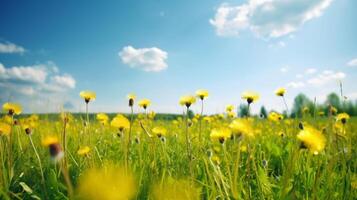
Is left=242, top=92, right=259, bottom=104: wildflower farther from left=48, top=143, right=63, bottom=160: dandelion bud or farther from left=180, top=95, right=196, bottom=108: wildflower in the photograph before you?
left=48, top=143, right=63, bottom=160: dandelion bud

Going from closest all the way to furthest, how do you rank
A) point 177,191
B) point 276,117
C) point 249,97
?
point 177,191 → point 249,97 → point 276,117

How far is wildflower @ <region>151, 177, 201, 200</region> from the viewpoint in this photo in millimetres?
1365

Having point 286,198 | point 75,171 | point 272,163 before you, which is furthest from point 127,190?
point 272,163

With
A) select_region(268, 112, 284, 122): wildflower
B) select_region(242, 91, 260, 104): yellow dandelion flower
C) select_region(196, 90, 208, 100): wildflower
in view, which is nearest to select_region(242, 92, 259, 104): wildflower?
select_region(242, 91, 260, 104): yellow dandelion flower

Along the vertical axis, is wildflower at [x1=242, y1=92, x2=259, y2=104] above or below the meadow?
above

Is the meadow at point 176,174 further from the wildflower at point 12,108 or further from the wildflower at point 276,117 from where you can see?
the wildflower at point 276,117

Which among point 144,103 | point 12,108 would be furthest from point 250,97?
point 12,108

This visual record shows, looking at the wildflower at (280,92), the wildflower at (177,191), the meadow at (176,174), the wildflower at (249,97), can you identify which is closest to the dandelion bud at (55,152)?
the meadow at (176,174)

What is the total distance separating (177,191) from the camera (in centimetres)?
152

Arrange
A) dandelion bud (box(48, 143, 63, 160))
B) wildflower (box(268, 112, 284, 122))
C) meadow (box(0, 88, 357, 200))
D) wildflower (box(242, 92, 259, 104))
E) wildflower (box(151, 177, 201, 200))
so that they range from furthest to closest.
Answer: wildflower (box(268, 112, 284, 122)) < wildflower (box(242, 92, 259, 104)) < wildflower (box(151, 177, 201, 200)) < meadow (box(0, 88, 357, 200)) < dandelion bud (box(48, 143, 63, 160))

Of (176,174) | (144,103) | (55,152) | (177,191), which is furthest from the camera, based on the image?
(144,103)

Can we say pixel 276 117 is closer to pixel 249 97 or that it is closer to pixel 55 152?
pixel 249 97

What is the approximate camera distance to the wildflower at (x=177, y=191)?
4.48ft

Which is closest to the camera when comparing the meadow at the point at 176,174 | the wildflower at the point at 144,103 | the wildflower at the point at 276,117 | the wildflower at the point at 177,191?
the meadow at the point at 176,174
